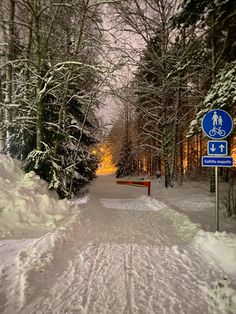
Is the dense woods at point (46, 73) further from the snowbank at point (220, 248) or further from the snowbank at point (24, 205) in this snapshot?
the snowbank at point (220, 248)

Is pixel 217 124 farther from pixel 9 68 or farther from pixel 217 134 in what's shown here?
pixel 9 68

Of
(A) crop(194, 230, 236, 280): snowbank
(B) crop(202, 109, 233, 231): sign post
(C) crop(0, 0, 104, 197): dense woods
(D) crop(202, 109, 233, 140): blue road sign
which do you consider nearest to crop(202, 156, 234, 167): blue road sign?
(B) crop(202, 109, 233, 231): sign post

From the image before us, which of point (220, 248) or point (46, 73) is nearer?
point (220, 248)

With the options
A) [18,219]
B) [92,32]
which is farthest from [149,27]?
[18,219]

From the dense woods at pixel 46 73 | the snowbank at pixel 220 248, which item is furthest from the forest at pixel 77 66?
the snowbank at pixel 220 248

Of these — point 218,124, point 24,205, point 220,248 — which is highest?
point 218,124

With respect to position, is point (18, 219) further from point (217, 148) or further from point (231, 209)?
point (231, 209)

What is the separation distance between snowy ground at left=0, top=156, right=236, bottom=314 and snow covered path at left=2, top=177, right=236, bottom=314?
0.04ft

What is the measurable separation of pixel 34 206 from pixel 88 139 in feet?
29.9

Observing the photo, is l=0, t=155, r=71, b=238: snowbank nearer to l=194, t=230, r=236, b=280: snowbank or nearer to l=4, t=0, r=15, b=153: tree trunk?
l=4, t=0, r=15, b=153: tree trunk

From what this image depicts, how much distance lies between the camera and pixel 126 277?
4.23 m

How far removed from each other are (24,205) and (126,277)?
4331 millimetres

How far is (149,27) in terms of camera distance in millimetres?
15773

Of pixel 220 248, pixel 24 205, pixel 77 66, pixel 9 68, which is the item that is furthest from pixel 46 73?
pixel 220 248
